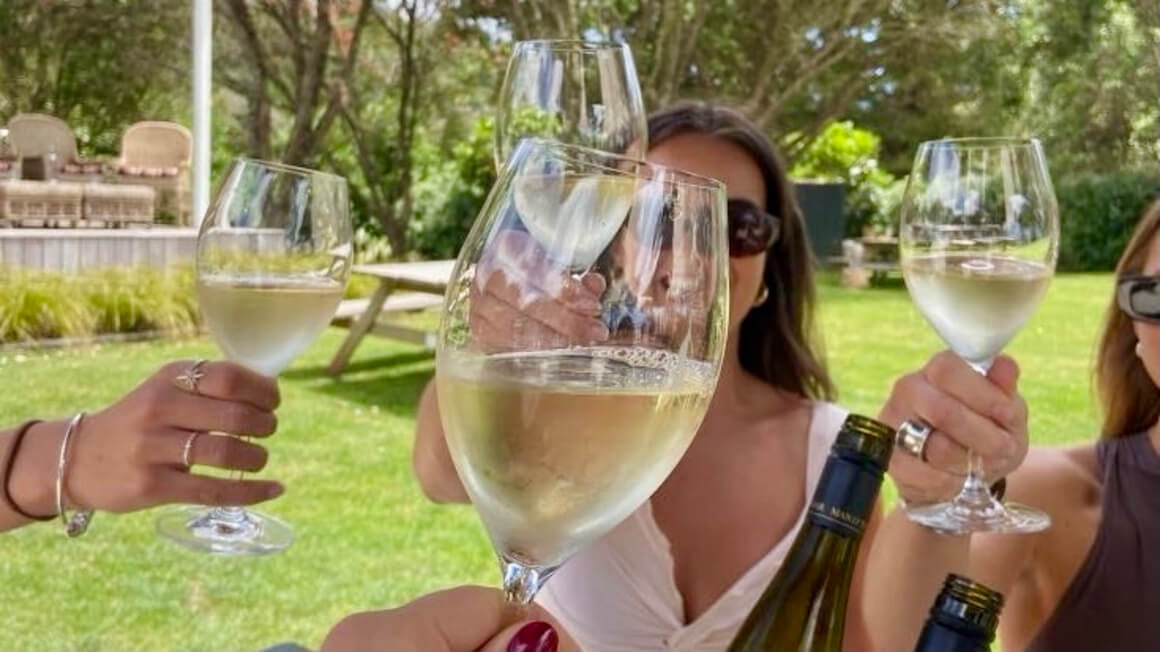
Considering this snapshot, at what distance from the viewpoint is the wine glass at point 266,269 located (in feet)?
2.87

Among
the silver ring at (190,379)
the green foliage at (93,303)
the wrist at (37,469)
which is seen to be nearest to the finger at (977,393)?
the silver ring at (190,379)

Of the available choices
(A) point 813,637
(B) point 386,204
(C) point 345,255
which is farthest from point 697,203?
(B) point 386,204

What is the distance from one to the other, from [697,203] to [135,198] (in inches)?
50.1

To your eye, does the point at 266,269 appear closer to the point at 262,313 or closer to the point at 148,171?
the point at 262,313

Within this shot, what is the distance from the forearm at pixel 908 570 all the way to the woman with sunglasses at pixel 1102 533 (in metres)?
0.01

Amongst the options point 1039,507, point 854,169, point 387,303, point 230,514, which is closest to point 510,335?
point 230,514

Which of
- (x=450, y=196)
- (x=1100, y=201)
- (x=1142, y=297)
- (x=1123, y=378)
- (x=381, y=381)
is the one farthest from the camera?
(x=381, y=381)

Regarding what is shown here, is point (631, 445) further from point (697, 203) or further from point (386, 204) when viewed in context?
point (386, 204)

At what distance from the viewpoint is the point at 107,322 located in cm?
197

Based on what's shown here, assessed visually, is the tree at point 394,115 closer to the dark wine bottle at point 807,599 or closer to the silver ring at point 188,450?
the silver ring at point 188,450

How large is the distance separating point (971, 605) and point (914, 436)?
1.08 feet

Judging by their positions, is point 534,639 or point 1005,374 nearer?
point 534,639

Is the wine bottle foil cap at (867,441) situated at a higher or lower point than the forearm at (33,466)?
higher

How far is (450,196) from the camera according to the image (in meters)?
3.02
